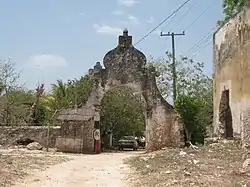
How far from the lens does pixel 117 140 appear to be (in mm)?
31984

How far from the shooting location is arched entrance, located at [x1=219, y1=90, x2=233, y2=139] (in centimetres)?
1867

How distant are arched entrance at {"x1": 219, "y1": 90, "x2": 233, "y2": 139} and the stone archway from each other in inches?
198

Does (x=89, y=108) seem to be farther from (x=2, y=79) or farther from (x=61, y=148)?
(x=2, y=79)

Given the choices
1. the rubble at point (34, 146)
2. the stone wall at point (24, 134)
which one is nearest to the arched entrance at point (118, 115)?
the stone wall at point (24, 134)

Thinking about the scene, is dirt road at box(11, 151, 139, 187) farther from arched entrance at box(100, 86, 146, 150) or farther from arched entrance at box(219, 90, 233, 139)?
arched entrance at box(100, 86, 146, 150)

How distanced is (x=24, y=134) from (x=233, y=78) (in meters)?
14.3

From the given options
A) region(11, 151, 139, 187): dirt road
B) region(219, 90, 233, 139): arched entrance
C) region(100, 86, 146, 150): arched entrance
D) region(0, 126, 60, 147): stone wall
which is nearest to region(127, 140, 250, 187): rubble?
region(11, 151, 139, 187): dirt road

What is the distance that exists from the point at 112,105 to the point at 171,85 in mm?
13073

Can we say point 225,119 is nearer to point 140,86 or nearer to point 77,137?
point 140,86

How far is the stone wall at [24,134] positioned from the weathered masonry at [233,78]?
10.7 m

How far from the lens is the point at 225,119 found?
19.0 metres

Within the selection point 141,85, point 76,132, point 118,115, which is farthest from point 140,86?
point 118,115

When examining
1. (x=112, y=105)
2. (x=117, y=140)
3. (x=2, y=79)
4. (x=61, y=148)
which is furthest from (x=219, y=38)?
(x=2, y=79)

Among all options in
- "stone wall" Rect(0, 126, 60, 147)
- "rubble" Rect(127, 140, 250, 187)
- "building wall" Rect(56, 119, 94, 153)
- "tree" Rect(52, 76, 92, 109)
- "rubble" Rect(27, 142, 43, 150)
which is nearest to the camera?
"rubble" Rect(127, 140, 250, 187)
